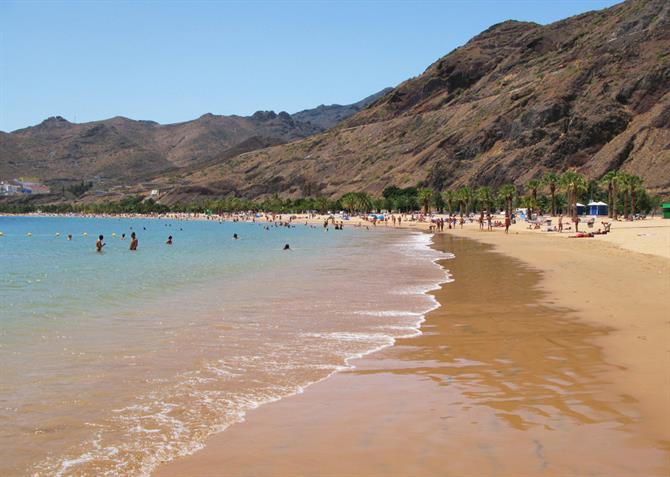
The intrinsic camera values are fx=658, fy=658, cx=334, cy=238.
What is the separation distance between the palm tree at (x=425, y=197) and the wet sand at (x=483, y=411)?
122 meters

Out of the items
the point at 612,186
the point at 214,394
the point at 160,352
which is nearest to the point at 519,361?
the point at 214,394

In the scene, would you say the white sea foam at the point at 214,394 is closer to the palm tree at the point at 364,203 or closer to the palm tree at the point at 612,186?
the palm tree at the point at 612,186

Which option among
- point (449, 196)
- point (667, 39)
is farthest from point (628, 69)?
point (449, 196)

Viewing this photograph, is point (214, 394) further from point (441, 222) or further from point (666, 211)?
point (666, 211)

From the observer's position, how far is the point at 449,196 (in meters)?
136

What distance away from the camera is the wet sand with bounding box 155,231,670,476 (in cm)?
693

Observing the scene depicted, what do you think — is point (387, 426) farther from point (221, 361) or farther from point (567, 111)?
point (567, 111)

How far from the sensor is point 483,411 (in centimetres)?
865

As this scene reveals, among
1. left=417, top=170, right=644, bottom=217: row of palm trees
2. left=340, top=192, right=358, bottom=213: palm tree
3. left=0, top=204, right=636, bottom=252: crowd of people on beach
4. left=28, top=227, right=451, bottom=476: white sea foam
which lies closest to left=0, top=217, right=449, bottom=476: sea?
left=28, top=227, right=451, bottom=476: white sea foam

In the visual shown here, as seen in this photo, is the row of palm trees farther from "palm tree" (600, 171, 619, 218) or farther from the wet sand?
the wet sand

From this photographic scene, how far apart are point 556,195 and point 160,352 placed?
116 m

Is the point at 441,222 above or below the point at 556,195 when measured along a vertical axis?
below

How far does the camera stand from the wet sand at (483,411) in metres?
6.93

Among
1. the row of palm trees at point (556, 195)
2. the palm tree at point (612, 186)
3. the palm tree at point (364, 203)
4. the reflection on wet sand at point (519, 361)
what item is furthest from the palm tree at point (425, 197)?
the reflection on wet sand at point (519, 361)
